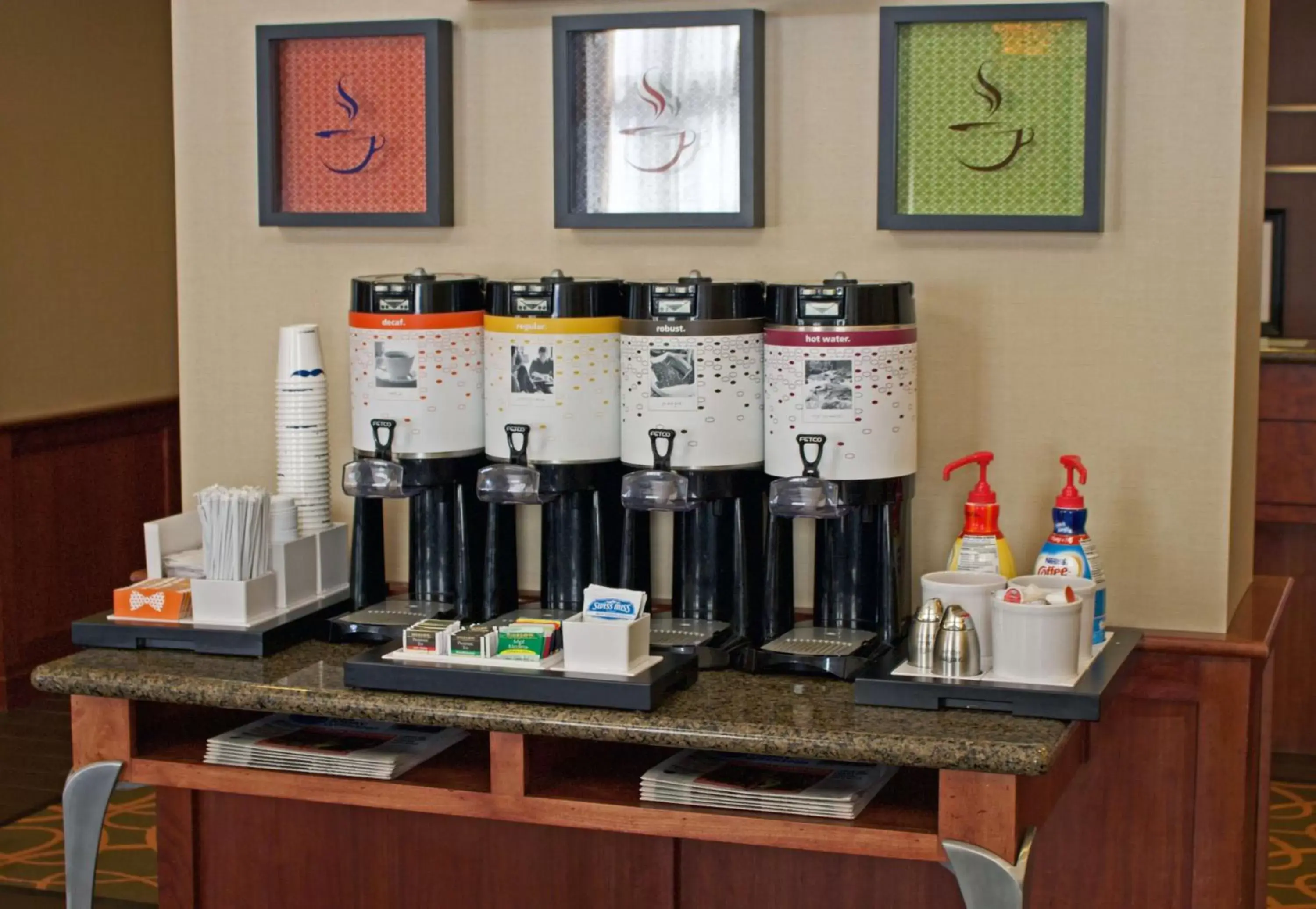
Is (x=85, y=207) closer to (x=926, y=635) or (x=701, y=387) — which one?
(x=701, y=387)

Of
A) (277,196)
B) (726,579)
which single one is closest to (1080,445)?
(726,579)

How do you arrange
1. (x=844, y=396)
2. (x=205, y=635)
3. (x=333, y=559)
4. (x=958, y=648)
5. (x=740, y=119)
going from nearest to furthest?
(x=958, y=648)
(x=844, y=396)
(x=205, y=635)
(x=740, y=119)
(x=333, y=559)

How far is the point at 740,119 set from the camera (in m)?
2.42

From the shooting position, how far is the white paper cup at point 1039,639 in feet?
6.51

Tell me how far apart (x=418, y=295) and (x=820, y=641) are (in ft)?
2.48

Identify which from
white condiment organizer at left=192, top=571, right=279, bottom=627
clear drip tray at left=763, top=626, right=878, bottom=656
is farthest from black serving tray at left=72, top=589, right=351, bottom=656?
clear drip tray at left=763, top=626, right=878, bottom=656

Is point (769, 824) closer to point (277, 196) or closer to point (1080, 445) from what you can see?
point (1080, 445)

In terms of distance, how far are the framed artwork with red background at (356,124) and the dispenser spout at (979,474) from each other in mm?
867

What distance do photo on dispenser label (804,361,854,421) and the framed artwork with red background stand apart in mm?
705

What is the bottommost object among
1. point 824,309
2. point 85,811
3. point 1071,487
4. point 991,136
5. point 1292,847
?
point 1292,847

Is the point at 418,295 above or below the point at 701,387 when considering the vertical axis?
above

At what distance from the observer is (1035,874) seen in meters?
2.40

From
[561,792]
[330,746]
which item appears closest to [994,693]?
[561,792]

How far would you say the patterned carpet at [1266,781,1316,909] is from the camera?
11.9ft
